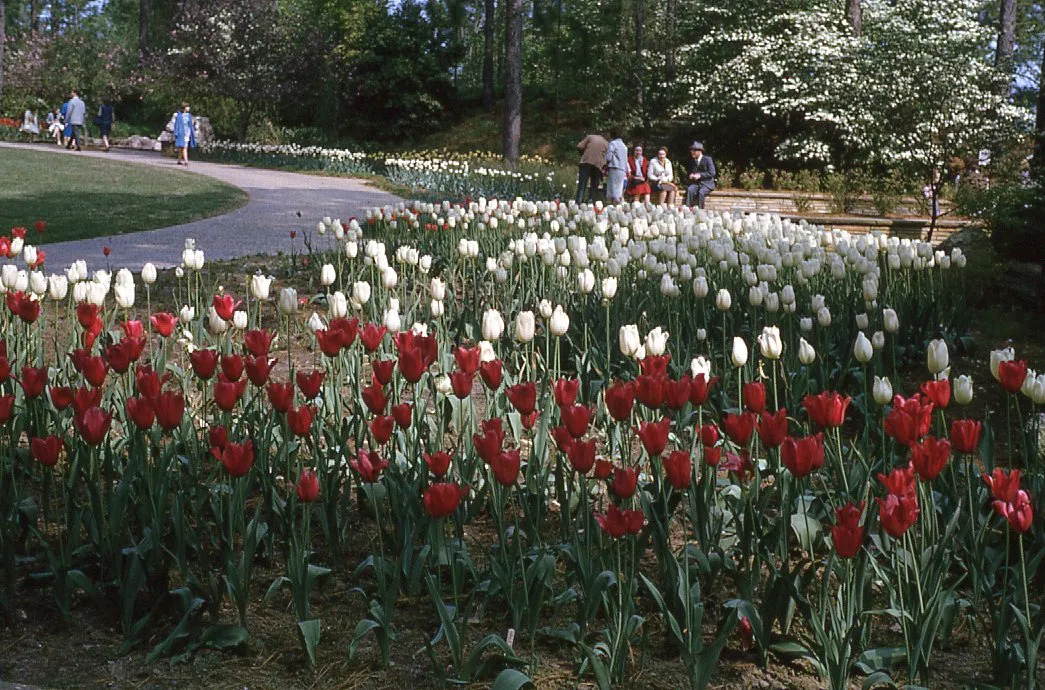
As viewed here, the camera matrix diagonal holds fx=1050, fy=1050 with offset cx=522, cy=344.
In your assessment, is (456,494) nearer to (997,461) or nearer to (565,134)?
(997,461)

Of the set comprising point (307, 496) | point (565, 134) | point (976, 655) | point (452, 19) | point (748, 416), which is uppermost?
point (452, 19)

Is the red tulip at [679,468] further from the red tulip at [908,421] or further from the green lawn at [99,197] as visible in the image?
the green lawn at [99,197]

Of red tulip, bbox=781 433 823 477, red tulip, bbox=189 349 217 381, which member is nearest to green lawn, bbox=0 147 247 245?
red tulip, bbox=189 349 217 381

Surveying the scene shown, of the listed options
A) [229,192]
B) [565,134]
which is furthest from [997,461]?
[565,134]

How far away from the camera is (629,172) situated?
18203 mm

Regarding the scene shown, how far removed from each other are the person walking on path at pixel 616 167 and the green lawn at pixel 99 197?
233 inches

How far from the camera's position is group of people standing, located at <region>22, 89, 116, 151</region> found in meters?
30.3

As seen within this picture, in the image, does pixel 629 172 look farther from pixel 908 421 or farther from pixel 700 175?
pixel 908 421

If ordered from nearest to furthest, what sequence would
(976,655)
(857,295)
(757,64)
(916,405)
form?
1. (916,405)
2. (976,655)
3. (857,295)
4. (757,64)

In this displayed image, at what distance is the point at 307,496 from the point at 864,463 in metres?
1.62

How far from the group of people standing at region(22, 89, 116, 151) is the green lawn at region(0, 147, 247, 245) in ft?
20.0

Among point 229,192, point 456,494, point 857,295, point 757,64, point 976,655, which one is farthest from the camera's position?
point 757,64

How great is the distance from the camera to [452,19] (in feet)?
123

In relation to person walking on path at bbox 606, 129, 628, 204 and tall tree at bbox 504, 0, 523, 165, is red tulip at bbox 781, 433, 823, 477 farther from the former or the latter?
tall tree at bbox 504, 0, 523, 165
